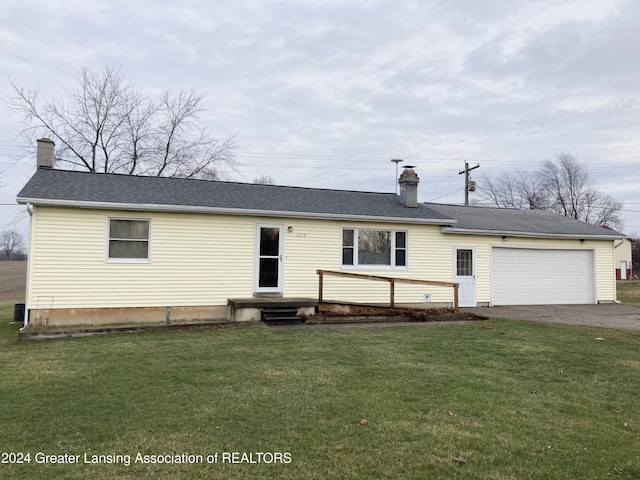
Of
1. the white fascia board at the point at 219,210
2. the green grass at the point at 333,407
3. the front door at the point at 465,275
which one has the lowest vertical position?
the green grass at the point at 333,407

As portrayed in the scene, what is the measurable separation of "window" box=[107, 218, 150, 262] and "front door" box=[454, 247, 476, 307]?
959 cm

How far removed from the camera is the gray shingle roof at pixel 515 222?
586 inches

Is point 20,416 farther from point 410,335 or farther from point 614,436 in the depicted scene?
point 410,335

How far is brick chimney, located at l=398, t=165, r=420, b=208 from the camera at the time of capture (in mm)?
14016

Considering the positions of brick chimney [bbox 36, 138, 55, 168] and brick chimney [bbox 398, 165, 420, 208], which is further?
brick chimney [bbox 398, 165, 420, 208]

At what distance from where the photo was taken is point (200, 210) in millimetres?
10883

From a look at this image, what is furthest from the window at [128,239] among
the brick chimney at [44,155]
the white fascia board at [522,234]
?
the white fascia board at [522,234]

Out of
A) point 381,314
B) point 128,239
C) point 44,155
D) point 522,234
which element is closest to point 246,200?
point 128,239

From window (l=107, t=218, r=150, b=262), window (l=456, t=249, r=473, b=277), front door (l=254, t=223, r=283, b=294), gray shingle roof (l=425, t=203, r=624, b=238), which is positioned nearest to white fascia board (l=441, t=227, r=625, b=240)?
gray shingle roof (l=425, t=203, r=624, b=238)

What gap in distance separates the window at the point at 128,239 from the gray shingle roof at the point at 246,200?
0.54 m

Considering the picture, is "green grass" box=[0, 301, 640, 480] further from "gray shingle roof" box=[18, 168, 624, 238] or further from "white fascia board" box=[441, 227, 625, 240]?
"white fascia board" box=[441, 227, 625, 240]

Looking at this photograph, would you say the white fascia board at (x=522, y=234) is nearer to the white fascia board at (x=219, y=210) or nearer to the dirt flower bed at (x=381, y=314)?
the white fascia board at (x=219, y=210)

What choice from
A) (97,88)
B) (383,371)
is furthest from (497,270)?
(97,88)

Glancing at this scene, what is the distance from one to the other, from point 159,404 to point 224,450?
58.1 inches
